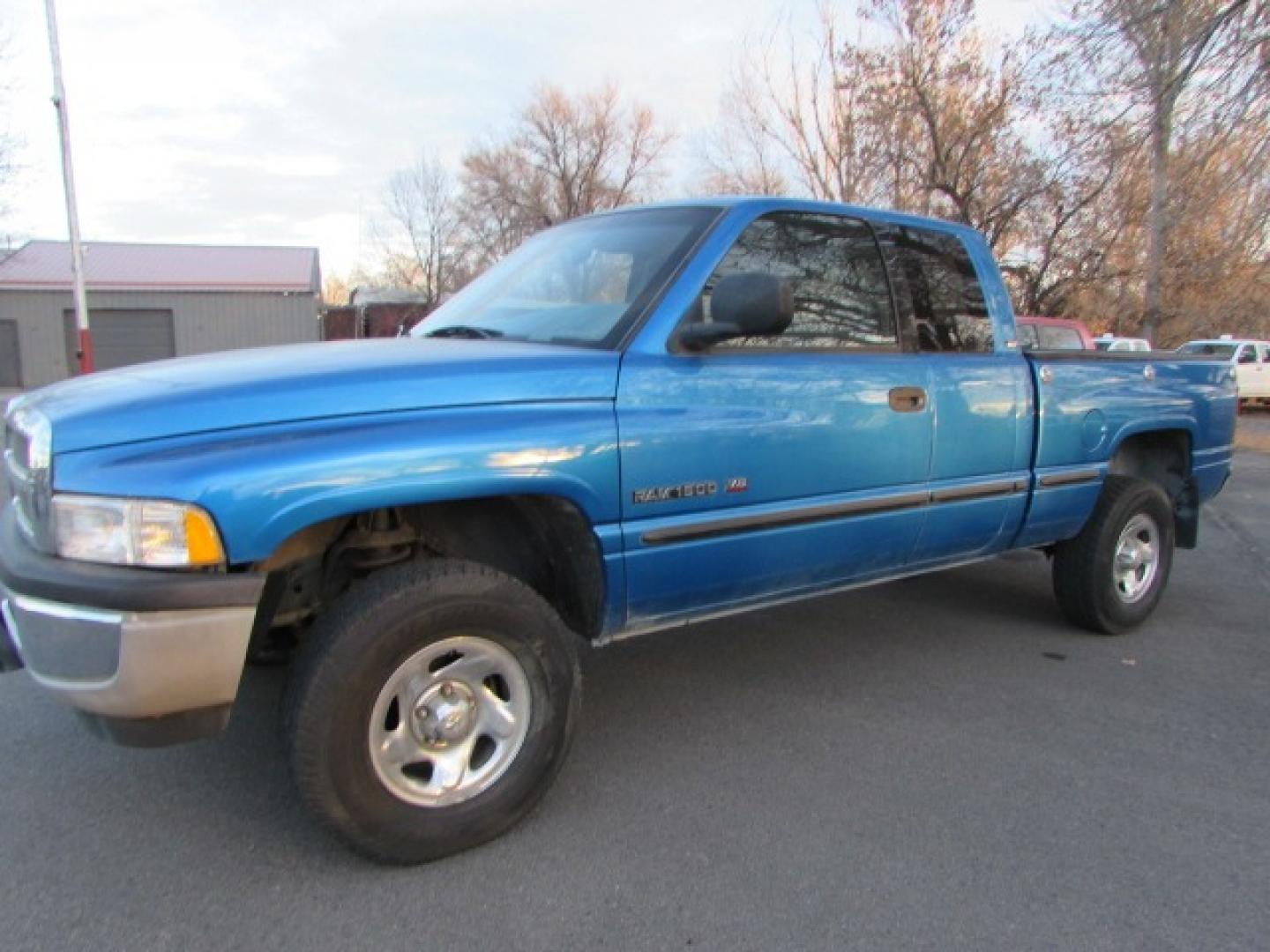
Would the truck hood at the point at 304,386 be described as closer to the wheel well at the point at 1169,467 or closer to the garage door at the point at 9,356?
the wheel well at the point at 1169,467

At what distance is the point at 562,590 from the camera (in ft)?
9.91

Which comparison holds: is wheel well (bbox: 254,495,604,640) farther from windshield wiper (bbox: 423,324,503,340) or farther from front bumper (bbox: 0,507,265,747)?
windshield wiper (bbox: 423,324,503,340)

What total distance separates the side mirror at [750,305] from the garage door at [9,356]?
34.3m

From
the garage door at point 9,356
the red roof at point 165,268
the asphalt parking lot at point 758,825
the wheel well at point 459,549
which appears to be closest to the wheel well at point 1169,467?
the asphalt parking lot at point 758,825

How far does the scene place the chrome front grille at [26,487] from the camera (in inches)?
89.3

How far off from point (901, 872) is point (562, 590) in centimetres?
132

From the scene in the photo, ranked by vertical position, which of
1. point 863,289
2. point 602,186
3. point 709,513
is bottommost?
point 709,513

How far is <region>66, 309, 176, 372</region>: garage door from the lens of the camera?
30469 millimetres

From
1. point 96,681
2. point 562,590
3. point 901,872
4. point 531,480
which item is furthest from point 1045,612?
point 96,681

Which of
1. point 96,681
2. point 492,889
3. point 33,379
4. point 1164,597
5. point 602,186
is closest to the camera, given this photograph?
point 96,681

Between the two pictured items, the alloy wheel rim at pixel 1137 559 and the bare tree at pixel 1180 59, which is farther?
the bare tree at pixel 1180 59

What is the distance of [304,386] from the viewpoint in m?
2.41

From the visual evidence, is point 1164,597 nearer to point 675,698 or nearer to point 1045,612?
point 1045,612

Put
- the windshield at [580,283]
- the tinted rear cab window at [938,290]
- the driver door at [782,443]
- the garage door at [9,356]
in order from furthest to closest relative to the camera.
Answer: the garage door at [9,356] < the tinted rear cab window at [938,290] < the windshield at [580,283] < the driver door at [782,443]
